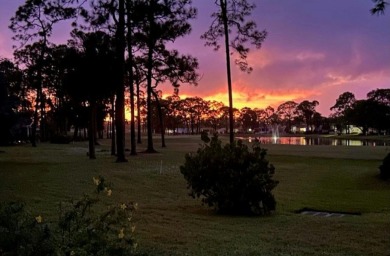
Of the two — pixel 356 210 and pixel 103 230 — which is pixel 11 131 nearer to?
pixel 356 210

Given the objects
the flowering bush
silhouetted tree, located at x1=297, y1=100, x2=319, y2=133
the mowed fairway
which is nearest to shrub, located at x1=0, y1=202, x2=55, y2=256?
the flowering bush

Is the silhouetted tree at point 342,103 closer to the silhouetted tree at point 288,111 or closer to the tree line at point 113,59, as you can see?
the silhouetted tree at point 288,111

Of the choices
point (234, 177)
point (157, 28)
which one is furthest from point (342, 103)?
point (234, 177)

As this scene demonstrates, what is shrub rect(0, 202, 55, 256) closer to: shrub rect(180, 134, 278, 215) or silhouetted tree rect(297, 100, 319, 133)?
shrub rect(180, 134, 278, 215)

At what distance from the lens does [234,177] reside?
10.2m

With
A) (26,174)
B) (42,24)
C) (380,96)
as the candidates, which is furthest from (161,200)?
(380,96)

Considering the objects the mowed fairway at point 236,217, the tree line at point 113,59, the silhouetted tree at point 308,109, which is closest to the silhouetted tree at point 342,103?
the silhouetted tree at point 308,109

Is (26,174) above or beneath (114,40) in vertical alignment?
beneath

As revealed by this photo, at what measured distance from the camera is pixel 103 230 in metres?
3.48

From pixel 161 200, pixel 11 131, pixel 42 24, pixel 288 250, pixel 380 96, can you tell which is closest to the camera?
pixel 288 250

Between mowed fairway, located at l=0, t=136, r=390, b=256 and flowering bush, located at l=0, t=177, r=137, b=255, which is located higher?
flowering bush, located at l=0, t=177, r=137, b=255

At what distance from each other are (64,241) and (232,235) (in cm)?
456

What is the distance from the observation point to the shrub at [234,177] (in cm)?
1027

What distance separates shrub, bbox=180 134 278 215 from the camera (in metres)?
10.3
